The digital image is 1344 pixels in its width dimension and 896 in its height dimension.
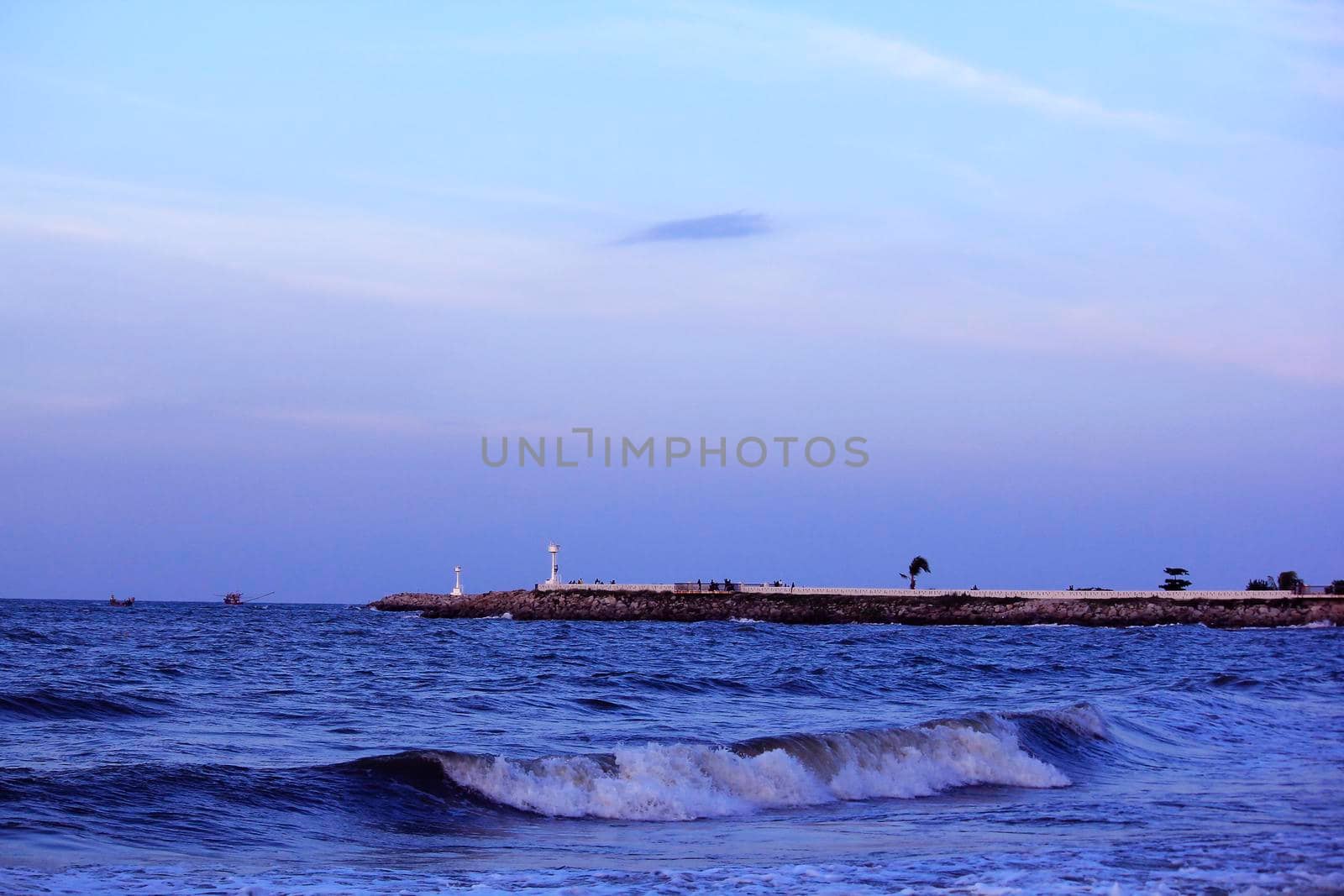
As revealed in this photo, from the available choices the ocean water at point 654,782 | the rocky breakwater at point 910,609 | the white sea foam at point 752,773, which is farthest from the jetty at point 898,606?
the white sea foam at point 752,773

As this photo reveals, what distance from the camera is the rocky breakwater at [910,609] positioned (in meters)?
65.8

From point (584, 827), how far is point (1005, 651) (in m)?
30.5

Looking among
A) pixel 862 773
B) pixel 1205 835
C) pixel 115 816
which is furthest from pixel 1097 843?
pixel 115 816

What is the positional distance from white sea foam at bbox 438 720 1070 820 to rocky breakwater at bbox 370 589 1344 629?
5477 centimetres

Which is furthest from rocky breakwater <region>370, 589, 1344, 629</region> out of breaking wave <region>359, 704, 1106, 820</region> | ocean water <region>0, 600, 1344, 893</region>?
breaking wave <region>359, 704, 1106, 820</region>

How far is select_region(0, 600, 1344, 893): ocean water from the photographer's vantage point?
912 cm

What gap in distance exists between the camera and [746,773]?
45.4 feet

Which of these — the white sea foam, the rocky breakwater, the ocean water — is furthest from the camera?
the rocky breakwater

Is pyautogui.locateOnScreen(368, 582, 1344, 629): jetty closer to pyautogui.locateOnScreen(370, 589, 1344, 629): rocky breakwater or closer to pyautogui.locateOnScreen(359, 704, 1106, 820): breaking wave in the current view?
pyautogui.locateOnScreen(370, 589, 1344, 629): rocky breakwater

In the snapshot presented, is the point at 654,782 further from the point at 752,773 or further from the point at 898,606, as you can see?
the point at 898,606

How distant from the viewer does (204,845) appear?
10219 millimetres

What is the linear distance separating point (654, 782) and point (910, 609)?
63.1m

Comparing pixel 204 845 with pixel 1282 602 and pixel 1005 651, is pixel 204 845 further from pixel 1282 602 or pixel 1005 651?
pixel 1282 602

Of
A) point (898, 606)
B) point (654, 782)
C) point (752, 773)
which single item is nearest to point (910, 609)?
point (898, 606)
